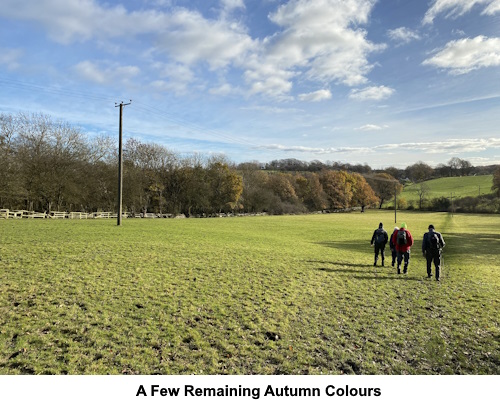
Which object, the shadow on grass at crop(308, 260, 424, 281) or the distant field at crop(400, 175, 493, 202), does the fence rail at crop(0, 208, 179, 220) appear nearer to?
the shadow on grass at crop(308, 260, 424, 281)

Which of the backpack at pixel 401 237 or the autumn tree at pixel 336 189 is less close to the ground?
the autumn tree at pixel 336 189

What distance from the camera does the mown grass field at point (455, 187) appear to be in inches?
4348

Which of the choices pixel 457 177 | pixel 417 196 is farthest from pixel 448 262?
pixel 457 177

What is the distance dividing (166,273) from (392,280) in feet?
31.8

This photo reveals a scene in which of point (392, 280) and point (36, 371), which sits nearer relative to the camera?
point (36, 371)

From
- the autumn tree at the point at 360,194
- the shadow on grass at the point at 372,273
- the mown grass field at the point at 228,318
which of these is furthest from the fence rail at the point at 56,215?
the autumn tree at the point at 360,194

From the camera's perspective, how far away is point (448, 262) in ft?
61.2

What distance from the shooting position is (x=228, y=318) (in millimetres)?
7633

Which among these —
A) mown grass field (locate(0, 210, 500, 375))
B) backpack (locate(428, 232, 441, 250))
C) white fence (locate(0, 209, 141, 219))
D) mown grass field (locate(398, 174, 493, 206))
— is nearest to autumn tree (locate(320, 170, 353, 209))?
mown grass field (locate(398, 174, 493, 206))

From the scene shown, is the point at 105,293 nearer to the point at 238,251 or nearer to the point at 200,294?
the point at 200,294

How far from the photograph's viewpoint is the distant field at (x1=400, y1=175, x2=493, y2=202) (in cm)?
11096

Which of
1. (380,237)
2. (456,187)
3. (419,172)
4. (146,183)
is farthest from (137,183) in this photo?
(419,172)

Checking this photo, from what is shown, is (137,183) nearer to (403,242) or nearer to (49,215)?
(49,215)

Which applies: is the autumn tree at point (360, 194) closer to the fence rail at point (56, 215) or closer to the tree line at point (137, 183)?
the tree line at point (137, 183)
